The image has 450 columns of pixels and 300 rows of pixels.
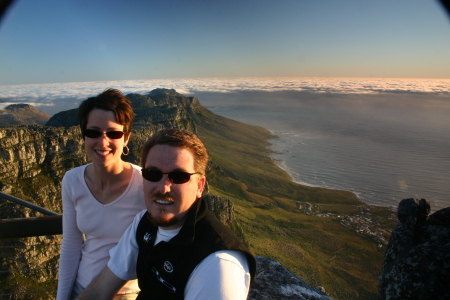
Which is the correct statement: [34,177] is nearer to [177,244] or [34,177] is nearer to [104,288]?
[104,288]

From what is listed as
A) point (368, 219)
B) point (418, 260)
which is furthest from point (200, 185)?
point (368, 219)

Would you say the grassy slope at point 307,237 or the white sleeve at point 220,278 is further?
the grassy slope at point 307,237

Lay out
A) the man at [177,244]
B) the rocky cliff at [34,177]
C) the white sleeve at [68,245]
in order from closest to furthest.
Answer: the man at [177,244], the white sleeve at [68,245], the rocky cliff at [34,177]

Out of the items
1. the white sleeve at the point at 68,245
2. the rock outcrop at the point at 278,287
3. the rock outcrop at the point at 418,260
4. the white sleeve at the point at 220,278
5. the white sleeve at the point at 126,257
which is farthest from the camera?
the white sleeve at the point at 68,245

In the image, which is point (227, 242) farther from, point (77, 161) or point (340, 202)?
point (340, 202)

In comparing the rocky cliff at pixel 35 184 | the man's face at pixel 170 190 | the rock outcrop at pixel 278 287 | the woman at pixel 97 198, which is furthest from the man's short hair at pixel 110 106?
the rocky cliff at pixel 35 184

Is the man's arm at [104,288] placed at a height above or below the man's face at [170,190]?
below

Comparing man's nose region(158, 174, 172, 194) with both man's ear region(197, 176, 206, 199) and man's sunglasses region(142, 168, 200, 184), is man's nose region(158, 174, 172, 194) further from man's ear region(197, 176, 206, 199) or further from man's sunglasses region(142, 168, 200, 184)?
man's ear region(197, 176, 206, 199)

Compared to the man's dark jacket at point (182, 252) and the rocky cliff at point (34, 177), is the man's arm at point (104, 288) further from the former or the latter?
the rocky cliff at point (34, 177)
